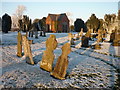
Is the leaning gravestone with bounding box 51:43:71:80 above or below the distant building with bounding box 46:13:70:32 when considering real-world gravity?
below

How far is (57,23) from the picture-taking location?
132 ft

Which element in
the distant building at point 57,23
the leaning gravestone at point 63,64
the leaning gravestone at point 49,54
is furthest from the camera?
the distant building at point 57,23

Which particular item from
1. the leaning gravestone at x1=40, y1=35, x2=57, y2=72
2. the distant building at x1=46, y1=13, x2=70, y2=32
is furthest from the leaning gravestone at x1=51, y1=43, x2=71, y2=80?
the distant building at x1=46, y1=13, x2=70, y2=32

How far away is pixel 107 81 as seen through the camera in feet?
17.4

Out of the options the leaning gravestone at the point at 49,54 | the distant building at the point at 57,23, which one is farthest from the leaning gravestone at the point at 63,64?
the distant building at the point at 57,23

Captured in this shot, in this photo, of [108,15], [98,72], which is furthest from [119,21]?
[98,72]

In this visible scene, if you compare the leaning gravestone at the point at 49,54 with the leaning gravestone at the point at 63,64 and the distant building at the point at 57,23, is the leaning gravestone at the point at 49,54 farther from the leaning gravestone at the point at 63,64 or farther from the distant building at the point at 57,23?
the distant building at the point at 57,23

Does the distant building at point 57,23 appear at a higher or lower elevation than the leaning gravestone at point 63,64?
higher

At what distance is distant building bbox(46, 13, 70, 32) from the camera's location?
40.4 m

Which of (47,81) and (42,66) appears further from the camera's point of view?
(42,66)

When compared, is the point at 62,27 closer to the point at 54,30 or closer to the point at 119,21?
the point at 54,30

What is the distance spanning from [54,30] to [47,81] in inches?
1425

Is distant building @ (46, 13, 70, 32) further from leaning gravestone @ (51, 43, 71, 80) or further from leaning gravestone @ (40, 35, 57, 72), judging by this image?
leaning gravestone @ (51, 43, 71, 80)

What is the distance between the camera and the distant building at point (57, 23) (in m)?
40.4
